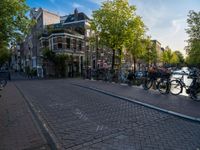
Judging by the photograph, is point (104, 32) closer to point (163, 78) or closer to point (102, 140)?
point (163, 78)

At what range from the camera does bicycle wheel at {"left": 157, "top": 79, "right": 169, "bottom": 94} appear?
1083 cm

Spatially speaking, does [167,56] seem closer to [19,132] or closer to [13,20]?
[13,20]

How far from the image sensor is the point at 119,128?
5.23 m

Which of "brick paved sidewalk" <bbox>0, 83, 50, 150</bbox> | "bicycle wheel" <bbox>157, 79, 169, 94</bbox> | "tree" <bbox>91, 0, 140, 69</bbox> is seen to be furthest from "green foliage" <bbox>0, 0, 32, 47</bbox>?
"tree" <bbox>91, 0, 140, 69</bbox>

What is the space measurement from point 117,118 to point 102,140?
71.7 inches

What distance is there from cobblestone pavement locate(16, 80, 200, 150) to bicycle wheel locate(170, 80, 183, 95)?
Result: 150 inches

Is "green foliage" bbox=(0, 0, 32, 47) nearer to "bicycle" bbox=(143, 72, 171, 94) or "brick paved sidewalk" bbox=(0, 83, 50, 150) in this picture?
"brick paved sidewalk" bbox=(0, 83, 50, 150)

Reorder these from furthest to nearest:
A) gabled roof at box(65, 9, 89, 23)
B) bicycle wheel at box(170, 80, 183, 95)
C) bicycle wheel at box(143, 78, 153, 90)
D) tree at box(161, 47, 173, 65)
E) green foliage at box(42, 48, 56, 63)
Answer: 1. tree at box(161, 47, 173, 65)
2. gabled roof at box(65, 9, 89, 23)
3. green foliage at box(42, 48, 56, 63)
4. bicycle wheel at box(143, 78, 153, 90)
5. bicycle wheel at box(170, 80, 183, 95)

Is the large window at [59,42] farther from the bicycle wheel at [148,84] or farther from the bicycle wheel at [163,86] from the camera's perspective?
the bicycle wheel at [163,86]

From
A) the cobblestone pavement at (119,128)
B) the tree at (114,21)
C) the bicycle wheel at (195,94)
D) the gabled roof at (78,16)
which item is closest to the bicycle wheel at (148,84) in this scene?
the bicycle wheel at (195,94)

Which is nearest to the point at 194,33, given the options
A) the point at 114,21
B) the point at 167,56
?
the point at 114,21

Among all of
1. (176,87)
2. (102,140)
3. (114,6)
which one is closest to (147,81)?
(176,87)

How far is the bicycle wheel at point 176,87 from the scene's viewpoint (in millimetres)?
10438

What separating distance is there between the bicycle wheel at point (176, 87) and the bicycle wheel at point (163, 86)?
264 mm
